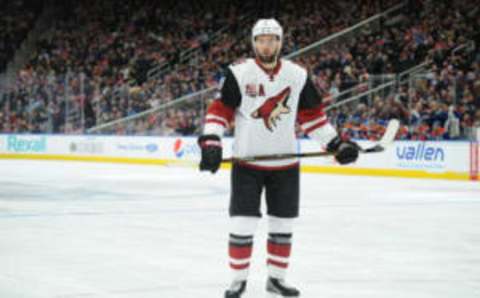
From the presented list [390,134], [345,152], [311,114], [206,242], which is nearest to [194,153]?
[206,242]

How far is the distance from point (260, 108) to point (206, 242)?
299cm

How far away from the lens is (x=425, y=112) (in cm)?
Answer: 1847

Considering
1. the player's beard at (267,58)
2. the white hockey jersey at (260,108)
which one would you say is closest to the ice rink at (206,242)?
the white hockey jersey at (260,108)

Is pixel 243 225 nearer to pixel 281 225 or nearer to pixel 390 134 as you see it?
pixel 281 225

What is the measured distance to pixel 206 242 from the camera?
27.1ft

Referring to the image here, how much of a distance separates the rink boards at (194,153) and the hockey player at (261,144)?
278 inches

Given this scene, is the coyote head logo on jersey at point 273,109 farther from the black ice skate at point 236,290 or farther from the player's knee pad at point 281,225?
the black ice skate at point 236,290

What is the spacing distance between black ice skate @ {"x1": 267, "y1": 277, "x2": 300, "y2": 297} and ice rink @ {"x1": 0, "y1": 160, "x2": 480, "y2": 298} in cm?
13

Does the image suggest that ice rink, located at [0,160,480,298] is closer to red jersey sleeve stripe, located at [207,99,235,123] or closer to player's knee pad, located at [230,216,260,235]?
player's knee pad, located at [230,216,260,235]

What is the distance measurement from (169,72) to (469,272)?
22.2 meters

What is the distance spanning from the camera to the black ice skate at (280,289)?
17.9ft

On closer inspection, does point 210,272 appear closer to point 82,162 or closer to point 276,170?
point 276,170

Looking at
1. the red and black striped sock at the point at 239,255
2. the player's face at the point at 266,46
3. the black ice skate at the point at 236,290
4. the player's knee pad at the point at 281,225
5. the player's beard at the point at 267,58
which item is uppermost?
the player's face at the point at 266,46

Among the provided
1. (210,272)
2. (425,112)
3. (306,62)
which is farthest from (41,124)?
(210,272)
